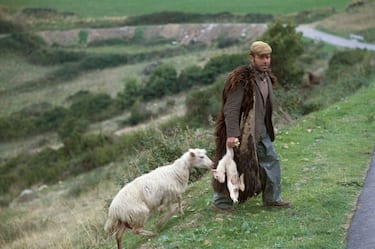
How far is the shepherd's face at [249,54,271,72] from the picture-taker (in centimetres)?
805

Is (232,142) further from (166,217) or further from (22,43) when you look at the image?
(22,43)

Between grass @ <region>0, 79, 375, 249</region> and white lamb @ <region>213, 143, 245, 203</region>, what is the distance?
0.47 meters

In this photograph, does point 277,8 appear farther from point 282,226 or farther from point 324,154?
point 282,226

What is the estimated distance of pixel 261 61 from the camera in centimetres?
807

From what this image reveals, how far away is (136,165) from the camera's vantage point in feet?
43.7

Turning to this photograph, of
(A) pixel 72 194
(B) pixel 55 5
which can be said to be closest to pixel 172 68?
(B) pixel 55 5

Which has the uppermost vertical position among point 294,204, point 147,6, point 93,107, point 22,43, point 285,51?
point 294,204

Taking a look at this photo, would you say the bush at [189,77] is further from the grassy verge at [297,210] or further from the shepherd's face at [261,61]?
the shepherd's face at [261,61]

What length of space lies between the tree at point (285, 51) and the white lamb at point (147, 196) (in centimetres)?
2365

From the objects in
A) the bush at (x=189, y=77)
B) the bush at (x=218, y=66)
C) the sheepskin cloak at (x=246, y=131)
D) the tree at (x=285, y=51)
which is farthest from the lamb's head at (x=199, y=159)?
the bush at (x=189, y=77)

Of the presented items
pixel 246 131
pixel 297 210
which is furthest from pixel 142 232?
pixel 297 210

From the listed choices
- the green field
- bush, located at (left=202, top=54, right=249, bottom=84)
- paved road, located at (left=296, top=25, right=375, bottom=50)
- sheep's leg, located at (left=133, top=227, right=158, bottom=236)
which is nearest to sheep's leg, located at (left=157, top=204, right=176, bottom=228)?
sheep's leg, located at (left=133, top=227, right=158, bottom=236)

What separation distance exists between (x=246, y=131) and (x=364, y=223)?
1965mm

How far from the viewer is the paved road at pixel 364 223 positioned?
274 inches
